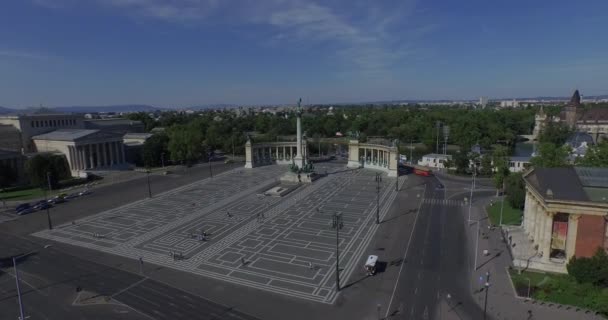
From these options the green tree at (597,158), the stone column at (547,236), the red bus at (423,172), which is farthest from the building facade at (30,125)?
the green tree at (597,158)

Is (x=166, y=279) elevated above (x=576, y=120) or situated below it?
below

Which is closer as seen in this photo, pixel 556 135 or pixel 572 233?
pixel 572 233

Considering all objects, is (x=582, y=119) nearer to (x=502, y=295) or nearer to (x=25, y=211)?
(x=502, y=295)

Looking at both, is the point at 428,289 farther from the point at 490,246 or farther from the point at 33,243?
the point at 33,243

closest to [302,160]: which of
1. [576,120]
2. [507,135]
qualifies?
[507,135]

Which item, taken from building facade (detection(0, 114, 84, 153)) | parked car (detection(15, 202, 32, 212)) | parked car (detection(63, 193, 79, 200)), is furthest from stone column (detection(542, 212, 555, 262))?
building facade (detection(0, 114, 84, 153))

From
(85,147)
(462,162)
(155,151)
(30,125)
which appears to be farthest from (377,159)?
(30,125)
